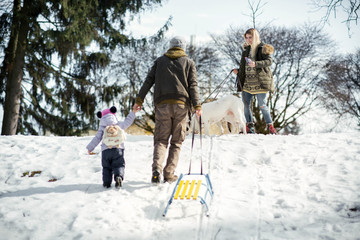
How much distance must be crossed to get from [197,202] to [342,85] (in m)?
15.2

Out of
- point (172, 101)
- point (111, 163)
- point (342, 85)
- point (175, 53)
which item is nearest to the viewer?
point (111, 163)

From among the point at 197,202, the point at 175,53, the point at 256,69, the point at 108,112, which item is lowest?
the point at 197,202

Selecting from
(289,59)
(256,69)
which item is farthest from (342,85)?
(256,69)

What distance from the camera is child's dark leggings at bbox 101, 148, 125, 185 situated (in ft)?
13.2

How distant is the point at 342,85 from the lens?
619 inches

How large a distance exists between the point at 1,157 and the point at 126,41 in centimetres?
784

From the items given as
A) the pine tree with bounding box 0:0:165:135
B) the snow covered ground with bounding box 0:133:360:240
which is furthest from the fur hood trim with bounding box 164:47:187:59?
the pine tree with bounding box 0:0:165:135

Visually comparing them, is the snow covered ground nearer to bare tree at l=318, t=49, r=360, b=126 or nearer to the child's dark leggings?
the child's dark leggings

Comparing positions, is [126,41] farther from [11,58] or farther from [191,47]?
[191,47]

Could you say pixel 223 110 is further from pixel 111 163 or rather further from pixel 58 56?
pixel 58 56

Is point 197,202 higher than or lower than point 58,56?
lower

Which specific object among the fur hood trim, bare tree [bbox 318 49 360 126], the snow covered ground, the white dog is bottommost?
the snow covered ground

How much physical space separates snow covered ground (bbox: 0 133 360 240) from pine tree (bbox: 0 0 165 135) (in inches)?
220

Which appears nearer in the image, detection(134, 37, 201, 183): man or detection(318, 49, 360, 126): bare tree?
detection(134, 37, 201, 183): man
